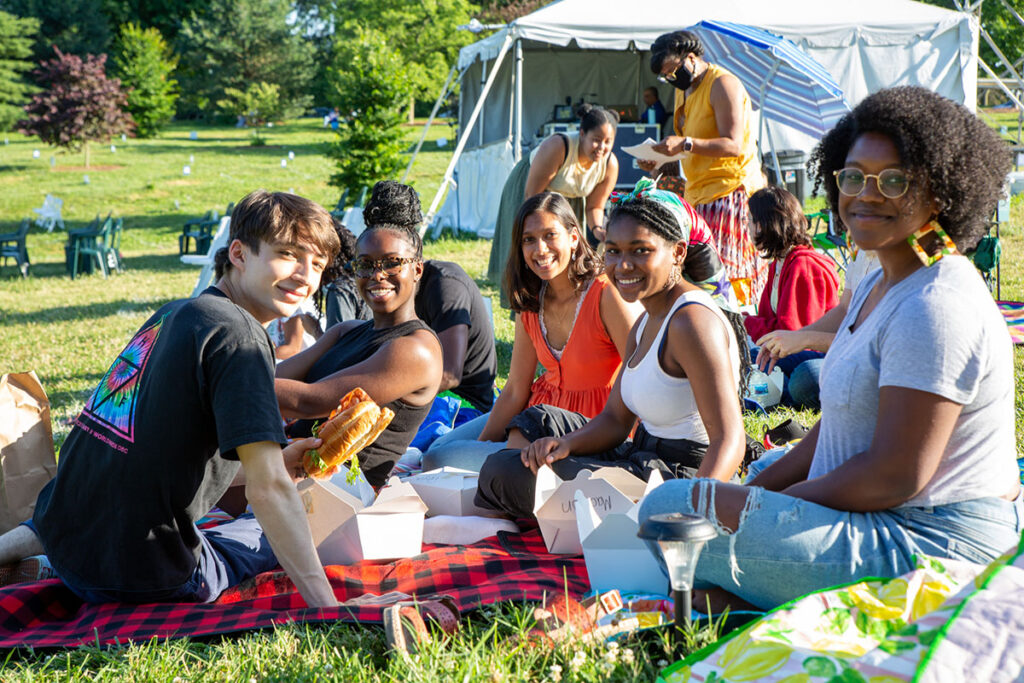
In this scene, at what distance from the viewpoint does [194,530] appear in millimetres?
2885

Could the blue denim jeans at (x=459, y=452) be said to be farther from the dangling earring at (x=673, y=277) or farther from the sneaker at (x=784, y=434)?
the sneaker at (x=784, y=434)

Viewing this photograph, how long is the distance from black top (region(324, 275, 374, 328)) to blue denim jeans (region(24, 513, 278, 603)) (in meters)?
2.10

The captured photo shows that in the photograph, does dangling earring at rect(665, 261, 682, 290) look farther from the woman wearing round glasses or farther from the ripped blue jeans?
the ripped blue jeans

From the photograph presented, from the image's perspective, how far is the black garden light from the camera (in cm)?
208

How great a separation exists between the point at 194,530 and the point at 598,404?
2.05 meters

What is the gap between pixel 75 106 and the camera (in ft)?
94.3

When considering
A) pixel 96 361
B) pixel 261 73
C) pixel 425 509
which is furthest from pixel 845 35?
pixel 261 73

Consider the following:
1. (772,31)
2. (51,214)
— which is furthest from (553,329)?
(51,214)

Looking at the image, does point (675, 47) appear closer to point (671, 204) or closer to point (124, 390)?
point (671, 204)

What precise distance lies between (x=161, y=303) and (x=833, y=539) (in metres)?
10.6

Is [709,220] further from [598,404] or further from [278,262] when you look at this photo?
[278,262]

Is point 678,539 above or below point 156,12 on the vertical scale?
below

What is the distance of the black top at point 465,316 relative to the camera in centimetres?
496

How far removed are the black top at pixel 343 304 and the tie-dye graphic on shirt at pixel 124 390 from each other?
8.66 ft
